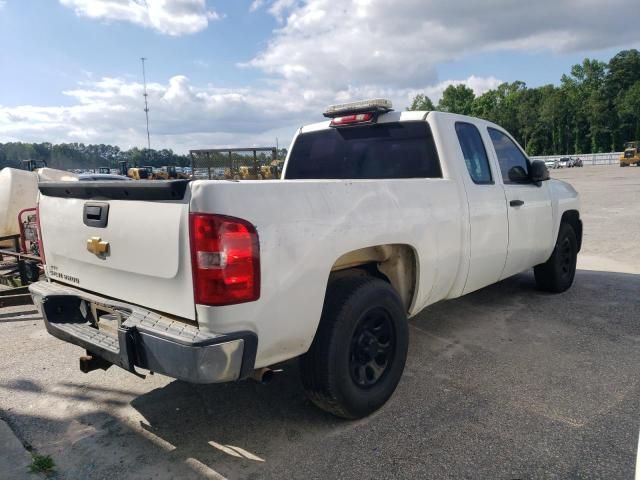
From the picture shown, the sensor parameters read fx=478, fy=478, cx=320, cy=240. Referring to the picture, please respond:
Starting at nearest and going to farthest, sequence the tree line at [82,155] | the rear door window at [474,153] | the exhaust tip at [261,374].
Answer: the exhaust tip at [261,374] → the rear door window at [474,153] → the tree line at [82,155]

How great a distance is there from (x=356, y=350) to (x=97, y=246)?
167cm

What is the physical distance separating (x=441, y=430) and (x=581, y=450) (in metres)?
0.75

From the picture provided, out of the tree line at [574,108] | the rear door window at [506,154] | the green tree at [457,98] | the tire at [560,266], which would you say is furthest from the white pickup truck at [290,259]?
the green tree at [457,98]

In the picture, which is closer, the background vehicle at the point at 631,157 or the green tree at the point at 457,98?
the background vehicle at the point at 631,157

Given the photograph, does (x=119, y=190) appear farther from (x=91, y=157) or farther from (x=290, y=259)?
(x=91, y=157)

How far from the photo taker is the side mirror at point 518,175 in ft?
15.1

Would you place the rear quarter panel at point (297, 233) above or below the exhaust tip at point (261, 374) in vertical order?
above

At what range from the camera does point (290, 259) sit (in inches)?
96.2

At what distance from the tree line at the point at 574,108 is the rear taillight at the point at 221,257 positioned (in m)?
81.4

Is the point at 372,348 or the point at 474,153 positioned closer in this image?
the point at 372,348

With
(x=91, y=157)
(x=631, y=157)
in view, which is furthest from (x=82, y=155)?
(x=631, y=157)

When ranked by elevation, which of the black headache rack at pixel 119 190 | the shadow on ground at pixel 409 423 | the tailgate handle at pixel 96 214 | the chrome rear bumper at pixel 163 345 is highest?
the black headache rack at pixel 119 190

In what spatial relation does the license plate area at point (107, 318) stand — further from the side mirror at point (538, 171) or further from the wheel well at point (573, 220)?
the wheel well at point (573, 220)

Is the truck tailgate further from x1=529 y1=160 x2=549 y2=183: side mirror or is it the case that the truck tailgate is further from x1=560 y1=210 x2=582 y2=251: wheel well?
x1=560 y1=210 x2=582 y2=251: wheel well
